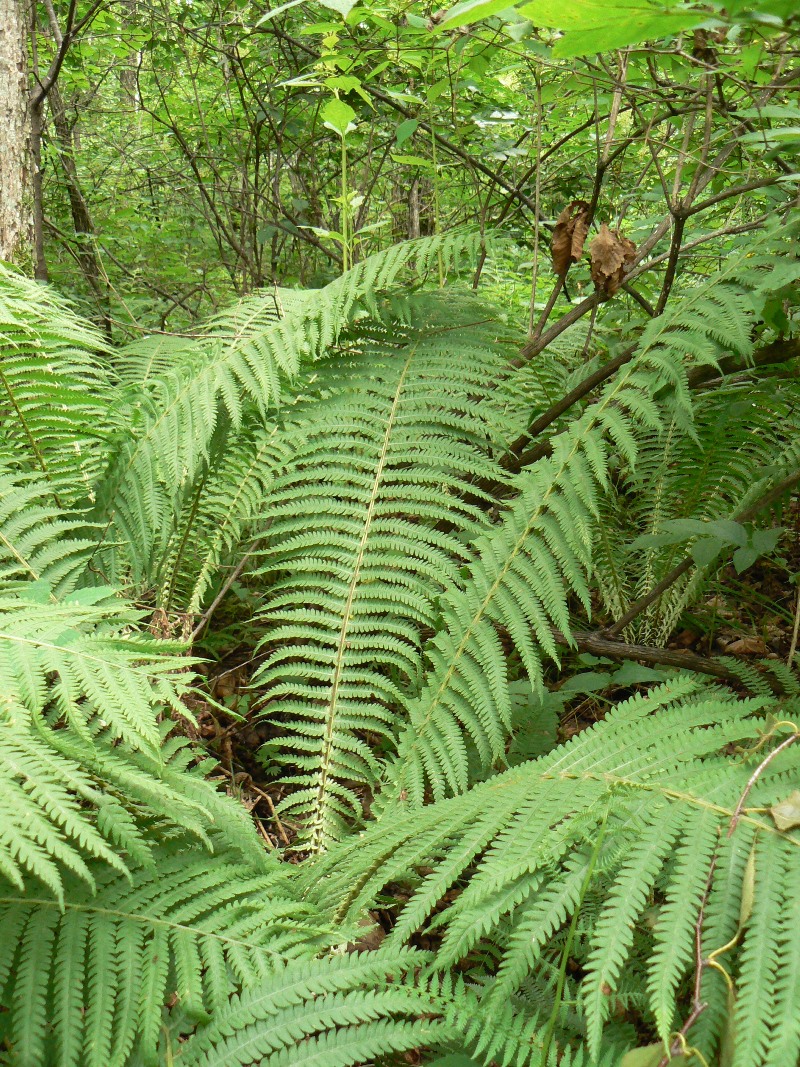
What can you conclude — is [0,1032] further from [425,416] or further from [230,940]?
[425,416]

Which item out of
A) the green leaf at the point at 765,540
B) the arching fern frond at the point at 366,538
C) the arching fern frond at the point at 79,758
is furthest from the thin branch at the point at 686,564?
the arching fern frond at the point at 79,758

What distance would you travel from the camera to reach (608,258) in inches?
67.1

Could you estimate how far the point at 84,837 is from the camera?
3.01ft

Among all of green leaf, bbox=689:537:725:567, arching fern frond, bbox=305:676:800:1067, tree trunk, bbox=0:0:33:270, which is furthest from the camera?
tree trunk, bbox=0:0:33:270

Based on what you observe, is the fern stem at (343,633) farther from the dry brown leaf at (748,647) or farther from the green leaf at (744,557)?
the dry brown leaf at (748,647)

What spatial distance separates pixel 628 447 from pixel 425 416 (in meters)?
0.51

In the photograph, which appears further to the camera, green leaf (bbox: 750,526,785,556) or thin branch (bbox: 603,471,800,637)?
thin branch (bbox: 603,471,800,637)

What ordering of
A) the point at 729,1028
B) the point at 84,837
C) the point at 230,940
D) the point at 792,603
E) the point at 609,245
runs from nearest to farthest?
the point at 729,1028
the point at 84,837
the point at 230,940
the point at 609,245
the point at 792,603

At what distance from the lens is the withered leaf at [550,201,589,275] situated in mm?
1794

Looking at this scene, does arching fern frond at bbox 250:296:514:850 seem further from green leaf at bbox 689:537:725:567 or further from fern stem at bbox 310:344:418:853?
green leaf at bbox 689:537:725:567

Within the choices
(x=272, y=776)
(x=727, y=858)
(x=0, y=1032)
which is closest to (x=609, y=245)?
(x=727, y=858)

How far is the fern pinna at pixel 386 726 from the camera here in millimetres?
902

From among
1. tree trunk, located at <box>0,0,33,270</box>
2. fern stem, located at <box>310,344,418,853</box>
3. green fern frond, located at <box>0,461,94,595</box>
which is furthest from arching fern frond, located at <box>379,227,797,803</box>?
tree trunk, located at <box>0,0,33,270</box>

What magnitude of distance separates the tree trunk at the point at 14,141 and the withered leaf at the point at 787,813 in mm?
3020
